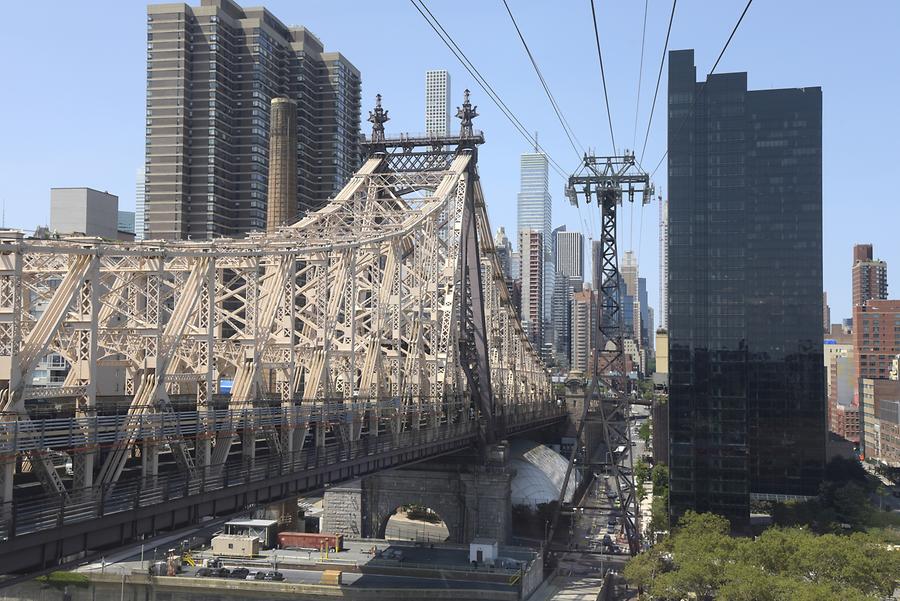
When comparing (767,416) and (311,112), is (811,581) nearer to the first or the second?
(767,416)

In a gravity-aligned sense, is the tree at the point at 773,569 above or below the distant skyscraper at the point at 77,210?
below

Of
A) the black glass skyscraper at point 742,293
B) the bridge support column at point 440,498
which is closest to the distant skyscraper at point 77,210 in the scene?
the bridge support column at point 440,498

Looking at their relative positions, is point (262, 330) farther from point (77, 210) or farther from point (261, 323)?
point (77, 210)

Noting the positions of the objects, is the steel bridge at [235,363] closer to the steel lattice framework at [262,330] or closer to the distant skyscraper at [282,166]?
the steel lattice framework at [262,330]

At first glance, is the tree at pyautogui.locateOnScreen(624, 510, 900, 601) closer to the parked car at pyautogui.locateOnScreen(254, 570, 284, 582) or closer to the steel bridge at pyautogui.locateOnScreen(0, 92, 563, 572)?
the steel bridge at pyautogui.locateOnScreen(0, 92, 563, 572)

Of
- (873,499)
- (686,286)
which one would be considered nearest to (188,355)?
(686,286)

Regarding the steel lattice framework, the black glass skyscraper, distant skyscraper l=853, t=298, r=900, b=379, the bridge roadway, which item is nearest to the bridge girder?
the steel lattice framework

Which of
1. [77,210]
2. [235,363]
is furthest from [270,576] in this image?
[77,210]
